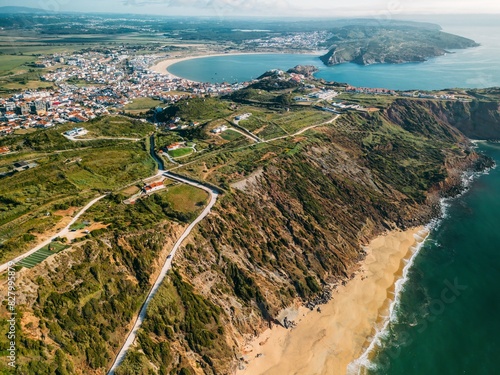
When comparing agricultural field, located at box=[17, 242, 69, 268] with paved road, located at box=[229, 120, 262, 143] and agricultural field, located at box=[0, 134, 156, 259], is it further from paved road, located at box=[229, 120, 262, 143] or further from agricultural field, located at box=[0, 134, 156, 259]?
paved road, located at box=[229, 120, 262, 143]

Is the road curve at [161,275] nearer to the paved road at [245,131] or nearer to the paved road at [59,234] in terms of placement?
the paved road at [59,234]

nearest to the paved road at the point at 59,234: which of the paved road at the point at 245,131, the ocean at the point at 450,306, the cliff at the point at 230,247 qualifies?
the cliff at the point at 230,247

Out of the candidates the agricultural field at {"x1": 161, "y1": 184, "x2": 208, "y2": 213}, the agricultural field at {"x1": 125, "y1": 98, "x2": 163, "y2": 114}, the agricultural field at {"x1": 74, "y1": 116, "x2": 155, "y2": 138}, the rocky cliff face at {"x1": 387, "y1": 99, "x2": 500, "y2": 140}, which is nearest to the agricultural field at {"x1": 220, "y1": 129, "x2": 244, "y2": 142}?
the agricultural field at {"x1": 74, "y1": 116, "x2": 155, "y2": 138}

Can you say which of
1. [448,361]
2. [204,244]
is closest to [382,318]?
[448,361]

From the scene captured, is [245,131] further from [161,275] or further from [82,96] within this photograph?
[82,96]

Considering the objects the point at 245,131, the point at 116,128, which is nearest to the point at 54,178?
the point at 116,128

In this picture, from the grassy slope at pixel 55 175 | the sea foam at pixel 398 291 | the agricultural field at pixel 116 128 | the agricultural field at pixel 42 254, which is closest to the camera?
the agricultural field at pixel 42 254
